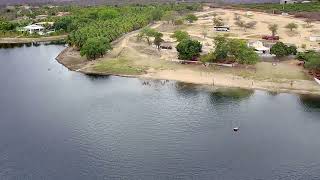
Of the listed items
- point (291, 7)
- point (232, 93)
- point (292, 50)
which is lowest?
point (232, 93)

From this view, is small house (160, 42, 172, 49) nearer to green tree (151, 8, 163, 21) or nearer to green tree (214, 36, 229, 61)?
green tree (214, 36, 229, 61)

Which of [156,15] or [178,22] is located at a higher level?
[156,15]

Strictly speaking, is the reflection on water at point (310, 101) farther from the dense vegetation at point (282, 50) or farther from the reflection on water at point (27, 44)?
the reflection on water at point (27, 44)

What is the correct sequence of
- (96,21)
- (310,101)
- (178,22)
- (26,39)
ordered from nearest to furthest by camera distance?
(310,101) → (26,39) → (96,21) → (178,22)

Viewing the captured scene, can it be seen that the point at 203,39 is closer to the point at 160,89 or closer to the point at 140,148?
the point at 160,89

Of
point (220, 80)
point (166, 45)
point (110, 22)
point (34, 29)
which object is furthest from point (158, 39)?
point (34, 29)

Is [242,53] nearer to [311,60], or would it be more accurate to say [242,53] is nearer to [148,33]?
[311,60]
